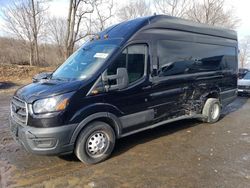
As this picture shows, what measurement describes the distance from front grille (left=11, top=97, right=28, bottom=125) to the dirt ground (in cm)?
85

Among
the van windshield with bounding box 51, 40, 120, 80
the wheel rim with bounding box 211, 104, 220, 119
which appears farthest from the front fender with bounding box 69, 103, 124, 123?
the wheel rim with bounding box 211, 104, 220, 119

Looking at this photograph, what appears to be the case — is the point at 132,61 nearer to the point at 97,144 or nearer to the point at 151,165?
the point at 97,144

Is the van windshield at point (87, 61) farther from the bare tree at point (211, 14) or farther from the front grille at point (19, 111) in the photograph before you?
the bare tree at point (211, 14)

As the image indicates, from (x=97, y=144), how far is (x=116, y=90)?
41.8 inches

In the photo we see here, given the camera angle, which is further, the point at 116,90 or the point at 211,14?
the point at 211,14

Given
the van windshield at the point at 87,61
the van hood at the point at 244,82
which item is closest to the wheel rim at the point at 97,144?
the van windshield at the point at 87,61

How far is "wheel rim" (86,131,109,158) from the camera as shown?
4.67 meters

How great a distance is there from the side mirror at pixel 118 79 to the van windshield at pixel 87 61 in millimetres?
256

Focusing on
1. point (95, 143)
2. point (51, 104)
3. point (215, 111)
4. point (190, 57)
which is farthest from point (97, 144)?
point (215, 111)

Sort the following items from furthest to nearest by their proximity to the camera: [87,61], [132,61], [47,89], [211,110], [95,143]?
[211,110] → [132,61] → [87,61] → [95,143] → [47,89]

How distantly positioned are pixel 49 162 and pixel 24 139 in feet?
2.46

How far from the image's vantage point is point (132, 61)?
5090 mm

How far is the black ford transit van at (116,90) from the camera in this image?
4.23 metres

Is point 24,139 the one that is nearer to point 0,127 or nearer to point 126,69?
point 126,69
